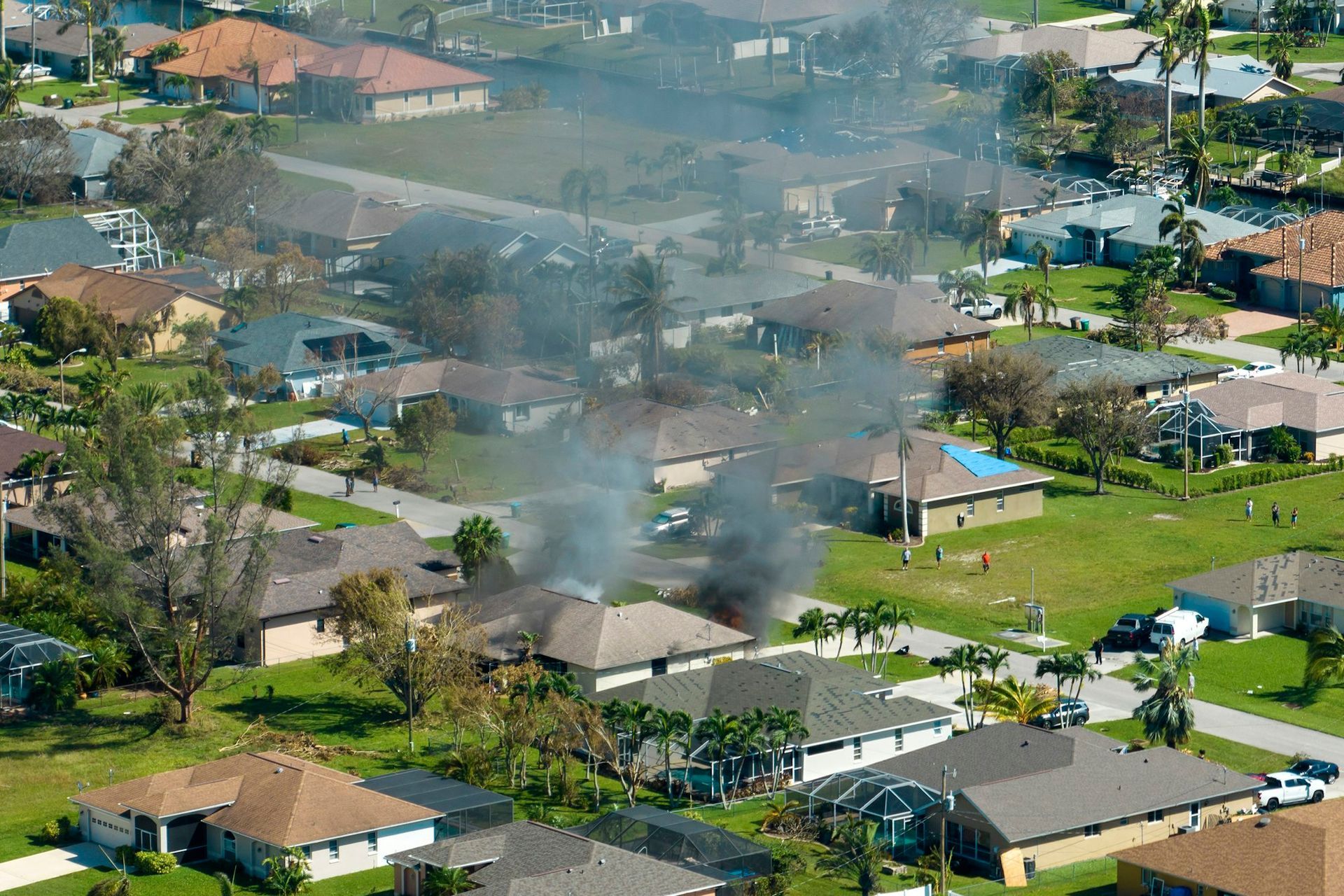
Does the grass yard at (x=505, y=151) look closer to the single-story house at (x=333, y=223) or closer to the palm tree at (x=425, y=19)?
the palm tree at (x=425, y=19)

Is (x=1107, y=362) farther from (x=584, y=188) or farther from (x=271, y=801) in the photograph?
(x=271, y=801)

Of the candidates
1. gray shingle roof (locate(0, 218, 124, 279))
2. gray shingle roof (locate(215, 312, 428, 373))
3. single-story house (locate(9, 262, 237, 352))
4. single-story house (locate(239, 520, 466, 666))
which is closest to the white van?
single-story house (locate(239, 520, 466, 666))

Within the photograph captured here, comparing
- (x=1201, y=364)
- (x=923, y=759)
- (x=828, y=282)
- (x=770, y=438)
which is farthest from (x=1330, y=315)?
(x=923, y=759)

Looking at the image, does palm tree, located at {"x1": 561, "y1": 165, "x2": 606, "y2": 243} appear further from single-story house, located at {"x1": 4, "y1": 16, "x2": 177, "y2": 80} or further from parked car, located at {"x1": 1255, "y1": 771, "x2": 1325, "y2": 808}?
parked car, located at {"x1": 1255, "y1": 771, "x2": 1325, "y2": 808}

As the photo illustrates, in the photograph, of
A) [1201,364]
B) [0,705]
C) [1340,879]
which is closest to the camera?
[1340,879]

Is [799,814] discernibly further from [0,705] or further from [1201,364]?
[1201,364]

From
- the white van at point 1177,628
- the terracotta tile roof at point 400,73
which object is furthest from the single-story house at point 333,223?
the white van at point 1177,628

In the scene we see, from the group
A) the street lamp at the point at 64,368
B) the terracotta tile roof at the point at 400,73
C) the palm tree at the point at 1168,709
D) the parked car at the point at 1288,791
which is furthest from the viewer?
the terracotta tile roof at the point at 400,73
